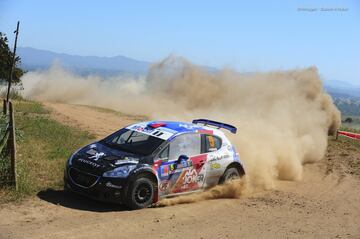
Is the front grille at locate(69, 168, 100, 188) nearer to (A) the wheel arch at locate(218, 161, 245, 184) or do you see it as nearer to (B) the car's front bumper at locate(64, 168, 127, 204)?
(B) the car's front bumper at locate(64, 168, 127, 204)

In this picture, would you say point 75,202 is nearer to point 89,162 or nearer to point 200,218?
point 89,162

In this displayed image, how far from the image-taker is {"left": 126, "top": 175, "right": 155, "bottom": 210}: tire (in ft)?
28.7

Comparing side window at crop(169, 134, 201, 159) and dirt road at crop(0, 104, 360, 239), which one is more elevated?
side window at crop(169, 134, 201, 159)

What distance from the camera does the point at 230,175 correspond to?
429 inches

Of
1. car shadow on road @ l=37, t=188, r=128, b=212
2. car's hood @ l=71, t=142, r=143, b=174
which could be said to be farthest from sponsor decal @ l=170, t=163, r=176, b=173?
car shadow on road @ l=37, t=188, r=128, b=212

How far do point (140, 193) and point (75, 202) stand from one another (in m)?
1.28

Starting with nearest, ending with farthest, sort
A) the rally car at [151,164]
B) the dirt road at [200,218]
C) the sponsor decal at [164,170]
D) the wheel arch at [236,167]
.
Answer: the dirt road at [200,218], the rally car at [151,164], the sponsor decal at [164,170], the wheel arch at [236,167]

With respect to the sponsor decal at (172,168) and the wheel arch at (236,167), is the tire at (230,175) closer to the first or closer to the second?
the wheel arch at (236,167)

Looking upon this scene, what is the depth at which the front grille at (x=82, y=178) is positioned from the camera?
344 inches

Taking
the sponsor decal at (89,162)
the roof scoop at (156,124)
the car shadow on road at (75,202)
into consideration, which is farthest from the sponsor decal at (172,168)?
the sponsor decal at (89,162)

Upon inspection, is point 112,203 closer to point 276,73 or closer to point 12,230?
point 12,230

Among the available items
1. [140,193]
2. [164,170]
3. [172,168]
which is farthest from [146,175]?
[172,168]

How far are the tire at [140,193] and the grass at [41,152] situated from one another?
6.60ft

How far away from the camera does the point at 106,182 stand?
338 inches
